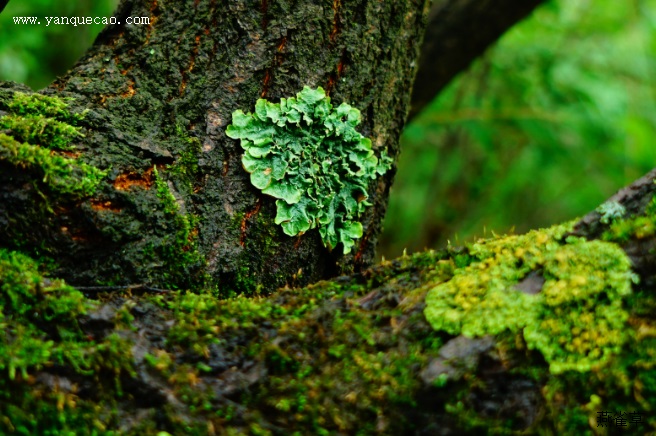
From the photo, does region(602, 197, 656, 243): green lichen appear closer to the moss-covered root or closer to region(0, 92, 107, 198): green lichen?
the moss-covered root

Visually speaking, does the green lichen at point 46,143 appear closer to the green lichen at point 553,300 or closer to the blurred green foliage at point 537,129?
the green lichen at point 553,300

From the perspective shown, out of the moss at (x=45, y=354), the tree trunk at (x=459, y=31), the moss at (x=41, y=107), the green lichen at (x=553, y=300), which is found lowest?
the moss at (x=45, y=354)

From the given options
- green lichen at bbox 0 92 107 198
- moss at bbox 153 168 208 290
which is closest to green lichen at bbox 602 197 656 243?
moss at bbox 153 168 208 290

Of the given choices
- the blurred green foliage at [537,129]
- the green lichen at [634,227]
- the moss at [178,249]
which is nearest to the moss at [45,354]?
the moss at [178,249]

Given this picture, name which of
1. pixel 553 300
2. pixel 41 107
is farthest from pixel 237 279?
pixel 553 300

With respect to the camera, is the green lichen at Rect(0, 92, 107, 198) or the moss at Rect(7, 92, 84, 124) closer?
the green lichen at Rect(0, 92, 107, 198)
